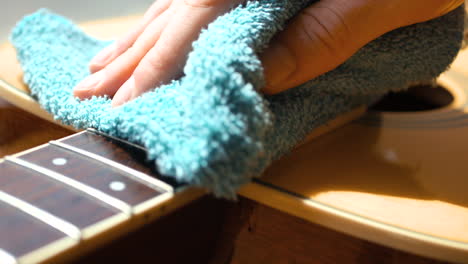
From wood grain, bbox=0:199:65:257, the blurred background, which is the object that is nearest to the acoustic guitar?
wood grain, bbox=0:199:65:257

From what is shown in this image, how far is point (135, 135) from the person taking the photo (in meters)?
0.31

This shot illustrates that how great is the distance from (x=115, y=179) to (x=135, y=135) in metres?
0.04

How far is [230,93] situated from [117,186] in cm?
10

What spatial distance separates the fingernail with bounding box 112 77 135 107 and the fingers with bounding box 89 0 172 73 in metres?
0.10

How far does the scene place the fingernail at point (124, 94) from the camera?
375 mm

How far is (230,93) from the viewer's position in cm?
27

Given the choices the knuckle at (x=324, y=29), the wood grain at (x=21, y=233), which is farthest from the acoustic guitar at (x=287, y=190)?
the knuckle at (x=324, y=29)

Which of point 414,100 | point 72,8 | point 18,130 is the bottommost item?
point 414,100

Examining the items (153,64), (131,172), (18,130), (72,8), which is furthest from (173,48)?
(72,8)

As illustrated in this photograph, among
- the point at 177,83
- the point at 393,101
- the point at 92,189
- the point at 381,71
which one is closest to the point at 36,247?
the point at 92,189

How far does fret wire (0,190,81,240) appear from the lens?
236 millimetres

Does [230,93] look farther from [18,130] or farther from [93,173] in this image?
[18,130]

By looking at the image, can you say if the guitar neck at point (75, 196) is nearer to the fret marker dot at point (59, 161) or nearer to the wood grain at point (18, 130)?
the fret marker dot at point (59, 161)

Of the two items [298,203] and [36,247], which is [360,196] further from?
[36,247]
